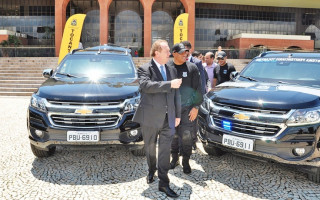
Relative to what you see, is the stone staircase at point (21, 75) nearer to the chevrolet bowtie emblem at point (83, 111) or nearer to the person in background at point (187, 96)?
the chevrolet bowtie emblem at point (83, 111)

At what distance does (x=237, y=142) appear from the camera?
124 inches

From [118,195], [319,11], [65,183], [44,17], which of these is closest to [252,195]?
[118,195]

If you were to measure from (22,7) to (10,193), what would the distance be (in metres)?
27.7

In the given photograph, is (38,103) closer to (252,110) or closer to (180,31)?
(252,110)

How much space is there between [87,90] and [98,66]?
1.40m

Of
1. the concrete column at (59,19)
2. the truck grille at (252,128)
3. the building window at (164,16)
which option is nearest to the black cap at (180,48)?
the truck grille at (252,128)

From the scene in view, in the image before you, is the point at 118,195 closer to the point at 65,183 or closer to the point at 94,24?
the point at 65,183

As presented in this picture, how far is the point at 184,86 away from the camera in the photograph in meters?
3.62

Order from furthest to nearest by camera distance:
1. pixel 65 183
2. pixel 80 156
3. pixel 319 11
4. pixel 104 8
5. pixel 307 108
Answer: pixel 319 11
pixel 104 8
pixel 80 156
pixel 65 183
pixel 307 108

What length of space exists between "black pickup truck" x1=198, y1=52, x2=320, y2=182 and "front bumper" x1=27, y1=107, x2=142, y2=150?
1109mm

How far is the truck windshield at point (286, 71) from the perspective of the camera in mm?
3910

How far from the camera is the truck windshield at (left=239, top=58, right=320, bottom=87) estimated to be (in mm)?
3910

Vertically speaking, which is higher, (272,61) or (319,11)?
(319,11)

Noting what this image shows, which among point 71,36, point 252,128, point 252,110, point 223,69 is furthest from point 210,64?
point 71,36
